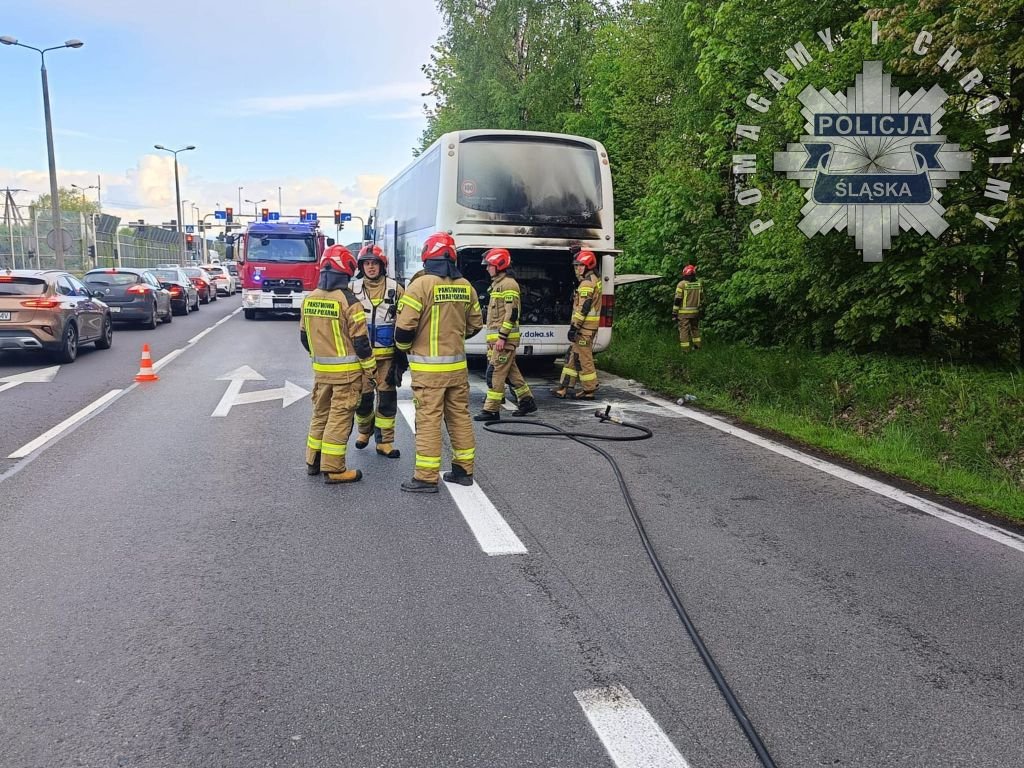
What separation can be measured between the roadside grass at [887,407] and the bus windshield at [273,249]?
15966 millimetres

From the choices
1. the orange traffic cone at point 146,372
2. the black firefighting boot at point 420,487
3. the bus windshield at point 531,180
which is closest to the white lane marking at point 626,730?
the black firefighting boot at point 420,487

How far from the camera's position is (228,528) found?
5.35m

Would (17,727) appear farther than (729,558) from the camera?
No

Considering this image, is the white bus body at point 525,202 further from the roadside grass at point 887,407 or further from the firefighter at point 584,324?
the roadside grass at point 887,407

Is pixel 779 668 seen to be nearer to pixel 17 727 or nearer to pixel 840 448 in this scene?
pixel 17 727

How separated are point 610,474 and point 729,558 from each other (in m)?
2.12

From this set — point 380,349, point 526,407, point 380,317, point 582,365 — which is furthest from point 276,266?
point 380,349

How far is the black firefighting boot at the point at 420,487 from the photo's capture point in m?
6.23

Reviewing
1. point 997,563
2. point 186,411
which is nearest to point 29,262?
point 186,411

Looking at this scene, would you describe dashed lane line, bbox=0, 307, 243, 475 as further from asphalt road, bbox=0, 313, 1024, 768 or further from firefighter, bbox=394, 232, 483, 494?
firefighter, bbox=394, 232, 483, 494

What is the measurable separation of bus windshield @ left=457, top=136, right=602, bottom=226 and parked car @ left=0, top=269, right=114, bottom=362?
284 inches

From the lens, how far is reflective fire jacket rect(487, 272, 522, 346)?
8852 mm

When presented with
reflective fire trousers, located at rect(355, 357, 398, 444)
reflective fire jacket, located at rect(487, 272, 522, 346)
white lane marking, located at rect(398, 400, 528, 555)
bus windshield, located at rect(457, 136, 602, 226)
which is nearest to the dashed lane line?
reflective fire trousers, located at rect(355, 357, 398, 444)

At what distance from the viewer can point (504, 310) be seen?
350 inches
